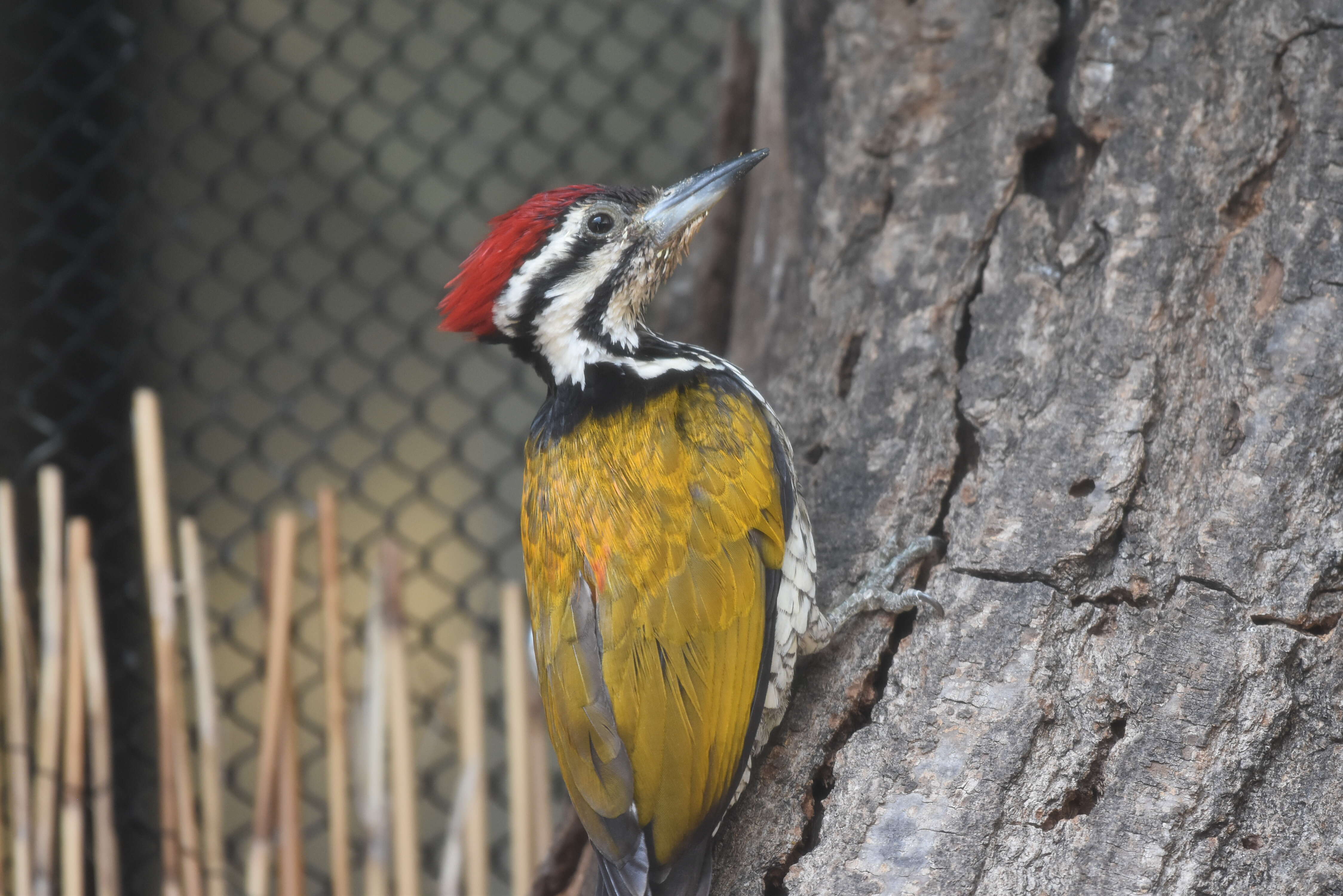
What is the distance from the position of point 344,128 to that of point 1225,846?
413 cm

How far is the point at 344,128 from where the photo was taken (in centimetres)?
457

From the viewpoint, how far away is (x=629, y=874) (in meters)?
1.73

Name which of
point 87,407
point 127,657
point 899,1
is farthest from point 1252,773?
point 87,407

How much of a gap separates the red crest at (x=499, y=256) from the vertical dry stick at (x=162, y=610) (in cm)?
87

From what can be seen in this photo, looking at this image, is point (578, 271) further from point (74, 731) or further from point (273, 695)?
point (74, 731)

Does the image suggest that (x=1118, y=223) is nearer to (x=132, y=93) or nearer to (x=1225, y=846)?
(x=1225, y=846)

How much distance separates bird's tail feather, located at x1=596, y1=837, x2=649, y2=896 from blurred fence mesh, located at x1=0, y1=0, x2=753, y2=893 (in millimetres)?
1982

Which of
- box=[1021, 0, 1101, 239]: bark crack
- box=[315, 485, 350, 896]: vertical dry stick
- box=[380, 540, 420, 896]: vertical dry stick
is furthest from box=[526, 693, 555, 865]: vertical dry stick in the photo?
box=[1021, 0, 1101, 239]: bark crack

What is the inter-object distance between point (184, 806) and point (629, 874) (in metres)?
1.22

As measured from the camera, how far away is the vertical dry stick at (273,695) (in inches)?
94.3

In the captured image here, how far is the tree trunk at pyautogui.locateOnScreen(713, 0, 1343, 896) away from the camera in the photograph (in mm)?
1552

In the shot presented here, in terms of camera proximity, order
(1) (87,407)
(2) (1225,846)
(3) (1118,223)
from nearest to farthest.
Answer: (2) (1225,846) → (3) (1118,223) → (1) (87,407)

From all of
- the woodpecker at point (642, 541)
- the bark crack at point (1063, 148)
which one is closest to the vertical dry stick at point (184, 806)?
the woodpecker at point (642, 541)

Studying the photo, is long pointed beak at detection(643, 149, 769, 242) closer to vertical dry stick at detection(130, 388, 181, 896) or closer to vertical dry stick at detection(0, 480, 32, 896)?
vertical dry stick at detection(130, 388, 181, 896)
